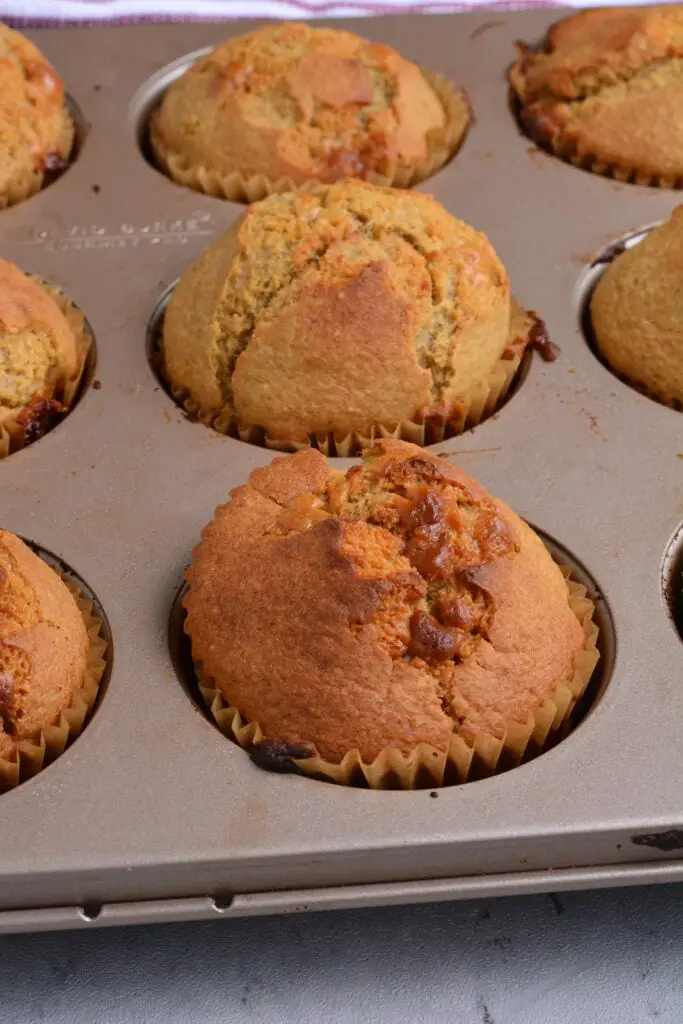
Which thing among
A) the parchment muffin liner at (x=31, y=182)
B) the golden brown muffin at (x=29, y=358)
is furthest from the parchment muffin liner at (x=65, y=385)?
the parchment muffin liner at (x=31, y=182)

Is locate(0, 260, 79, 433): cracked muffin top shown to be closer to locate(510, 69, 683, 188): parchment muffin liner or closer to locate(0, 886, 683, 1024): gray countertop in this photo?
locate(0, 886, 683, 1024): gray countertop

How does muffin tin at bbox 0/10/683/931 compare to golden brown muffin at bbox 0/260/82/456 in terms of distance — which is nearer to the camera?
muffin tin at bbox 0/10/683/931

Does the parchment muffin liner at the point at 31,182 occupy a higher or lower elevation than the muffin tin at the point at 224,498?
higher

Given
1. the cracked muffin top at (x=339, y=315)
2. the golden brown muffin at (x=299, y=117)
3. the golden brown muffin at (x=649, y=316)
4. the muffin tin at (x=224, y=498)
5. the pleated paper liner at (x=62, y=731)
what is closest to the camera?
the muffin tin at (x=224, y=498)

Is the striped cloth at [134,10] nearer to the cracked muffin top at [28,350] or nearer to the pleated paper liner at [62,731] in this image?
the cracked muffin top at [28,350]

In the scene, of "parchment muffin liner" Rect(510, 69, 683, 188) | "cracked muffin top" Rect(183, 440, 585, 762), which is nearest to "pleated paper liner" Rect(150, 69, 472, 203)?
"parchment muffin liner" Rect(510, 69, 683, 188)

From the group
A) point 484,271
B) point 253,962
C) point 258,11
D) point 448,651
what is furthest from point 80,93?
point 253,962

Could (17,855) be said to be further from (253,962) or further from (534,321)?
(534,321)
